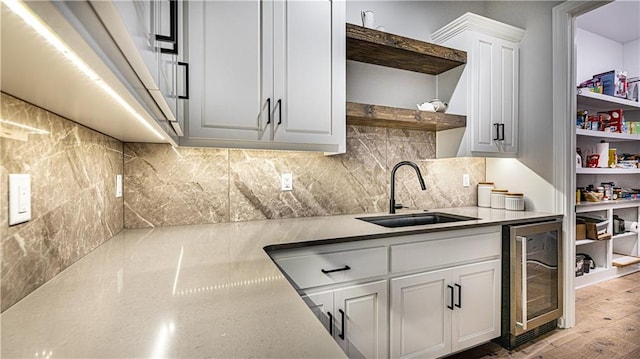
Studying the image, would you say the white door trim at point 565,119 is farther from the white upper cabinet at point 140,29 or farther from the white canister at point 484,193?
the white upper cabinet at point 140,29

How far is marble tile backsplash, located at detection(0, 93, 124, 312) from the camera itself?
25.5 inches

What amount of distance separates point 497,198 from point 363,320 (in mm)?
1698

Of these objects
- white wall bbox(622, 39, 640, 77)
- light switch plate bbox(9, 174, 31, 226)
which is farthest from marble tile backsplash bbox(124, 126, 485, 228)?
white wall bbox(622, 39, 640, 77)

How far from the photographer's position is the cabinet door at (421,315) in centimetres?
160

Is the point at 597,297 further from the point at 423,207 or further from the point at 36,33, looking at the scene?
the point at 36,33

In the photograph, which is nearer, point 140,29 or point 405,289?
point 140,29

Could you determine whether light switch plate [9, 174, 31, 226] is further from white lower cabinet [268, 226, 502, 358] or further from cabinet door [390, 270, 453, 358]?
cabinet door [390, 270, 453, 358]

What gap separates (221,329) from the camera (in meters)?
0.55

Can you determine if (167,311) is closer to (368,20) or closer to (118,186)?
(118,186)

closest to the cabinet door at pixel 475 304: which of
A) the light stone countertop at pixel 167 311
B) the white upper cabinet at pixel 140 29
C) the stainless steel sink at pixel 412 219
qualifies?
the stainless steel sink at pixel 412 219

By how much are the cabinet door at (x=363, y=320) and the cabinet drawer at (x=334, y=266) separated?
2.7 inches

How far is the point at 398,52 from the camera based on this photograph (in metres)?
2.08

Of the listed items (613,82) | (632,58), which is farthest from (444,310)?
(632,58)

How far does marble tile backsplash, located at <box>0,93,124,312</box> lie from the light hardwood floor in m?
2.15
